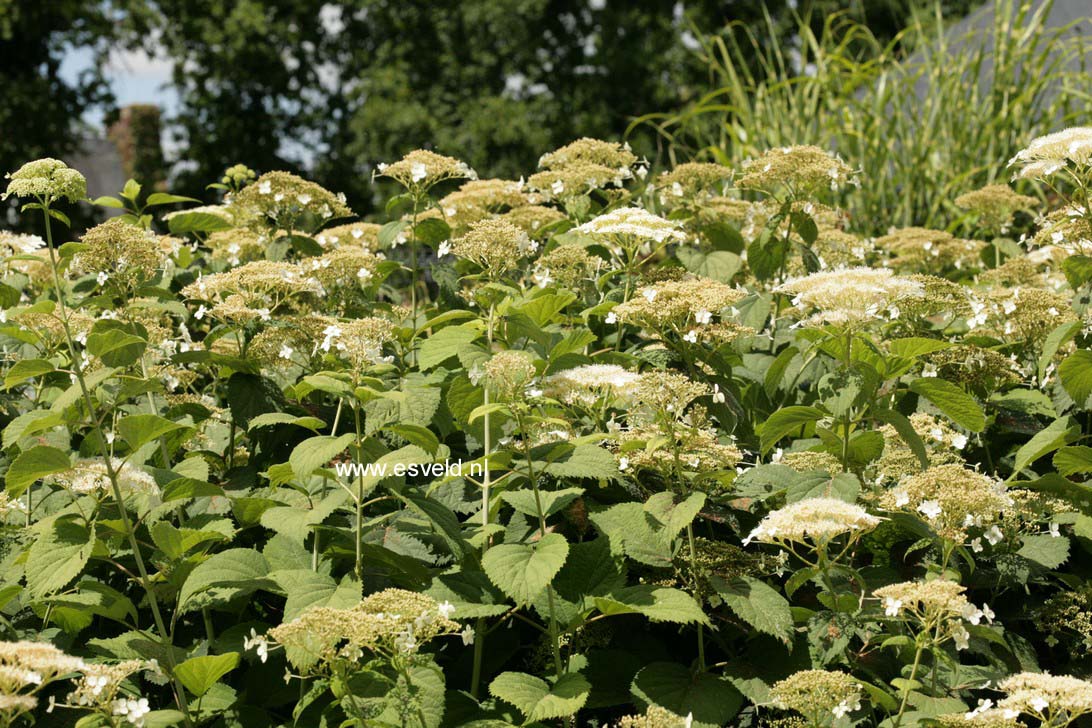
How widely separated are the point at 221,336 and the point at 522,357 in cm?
113

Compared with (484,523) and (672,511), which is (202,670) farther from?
(672,511)

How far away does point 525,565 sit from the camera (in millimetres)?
2188

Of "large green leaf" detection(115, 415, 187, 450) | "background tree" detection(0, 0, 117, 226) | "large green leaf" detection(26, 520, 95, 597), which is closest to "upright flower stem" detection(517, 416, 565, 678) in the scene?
"large green leaf" detection(115, 415, 187, 450)

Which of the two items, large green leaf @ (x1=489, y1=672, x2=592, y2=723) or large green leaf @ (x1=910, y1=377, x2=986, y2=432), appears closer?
large green leaf @ (x1=489, y1=672, x2=592, y2=723)

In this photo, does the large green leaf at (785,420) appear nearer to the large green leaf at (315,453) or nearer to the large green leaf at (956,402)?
the large green leaf at (956,402)

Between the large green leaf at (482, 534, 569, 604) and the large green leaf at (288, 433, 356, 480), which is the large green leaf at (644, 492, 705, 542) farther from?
the large green leaf at (288, 433, 356, 480)

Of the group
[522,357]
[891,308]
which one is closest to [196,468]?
[522,357]

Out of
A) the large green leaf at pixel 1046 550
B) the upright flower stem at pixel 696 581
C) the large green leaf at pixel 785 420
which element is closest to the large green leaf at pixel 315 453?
the upright flower stem at pixel 696 581

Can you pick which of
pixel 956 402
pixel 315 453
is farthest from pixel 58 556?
Answer: pixel 956 402

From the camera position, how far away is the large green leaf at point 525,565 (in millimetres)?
2119

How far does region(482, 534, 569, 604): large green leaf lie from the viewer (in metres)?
2.12

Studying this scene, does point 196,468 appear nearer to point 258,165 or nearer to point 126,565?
point 126,565

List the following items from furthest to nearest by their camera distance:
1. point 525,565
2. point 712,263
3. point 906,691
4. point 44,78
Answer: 1. point 44,78
2. point 712,263
3. point 525,565
4. point 906,691

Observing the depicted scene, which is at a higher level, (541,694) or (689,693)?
(541,694)
